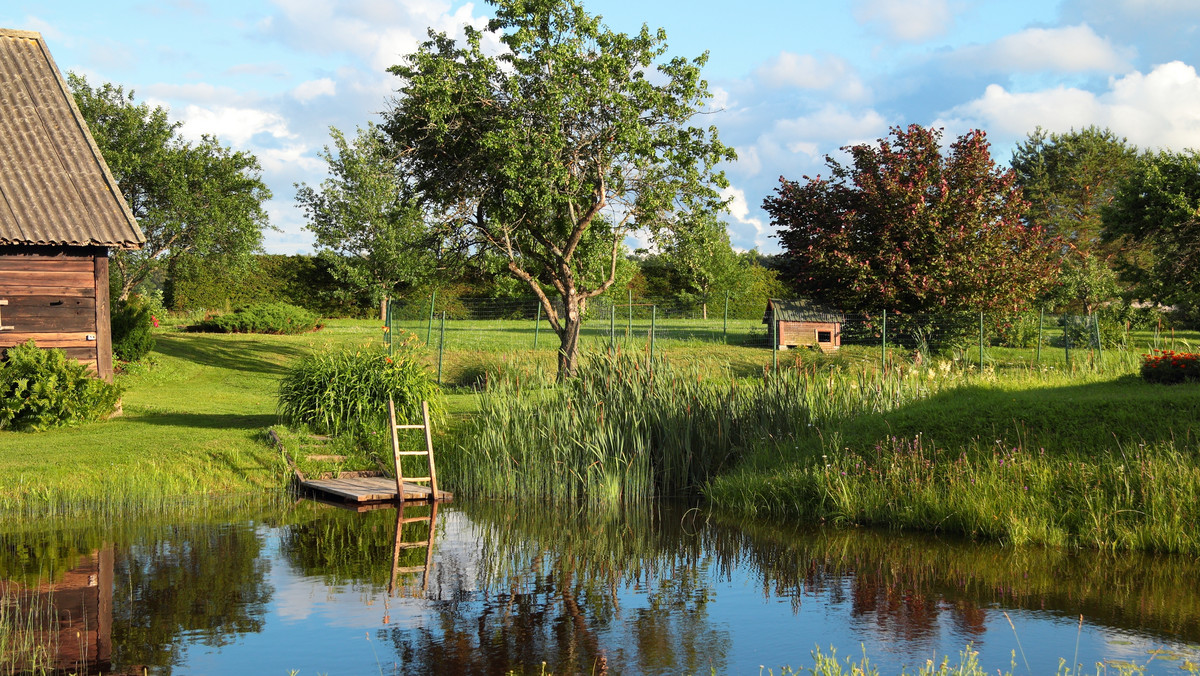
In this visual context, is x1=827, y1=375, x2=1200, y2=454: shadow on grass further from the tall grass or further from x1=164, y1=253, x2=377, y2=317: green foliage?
x1=164, y1=253, x2=377, y2=317: green foliage

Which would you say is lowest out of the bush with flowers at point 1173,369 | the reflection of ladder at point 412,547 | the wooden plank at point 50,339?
the reflection of ladder at point 412,547

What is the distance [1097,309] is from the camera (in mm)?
35031

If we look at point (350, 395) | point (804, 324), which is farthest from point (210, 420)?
point (804, 324)

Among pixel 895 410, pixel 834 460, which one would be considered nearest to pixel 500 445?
pixel 834 460

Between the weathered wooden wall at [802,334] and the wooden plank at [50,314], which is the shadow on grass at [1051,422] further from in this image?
the weathered wooden wall at [802,334]

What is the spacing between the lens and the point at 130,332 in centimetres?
2280

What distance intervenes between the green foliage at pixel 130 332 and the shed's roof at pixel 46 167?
18.7 feet

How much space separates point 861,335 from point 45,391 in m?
19.0

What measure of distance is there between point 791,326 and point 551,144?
1087 cm

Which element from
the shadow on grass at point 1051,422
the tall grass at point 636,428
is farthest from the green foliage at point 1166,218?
the tall grass at point 636,428

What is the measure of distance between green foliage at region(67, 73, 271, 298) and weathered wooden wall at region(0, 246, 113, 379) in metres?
12.6

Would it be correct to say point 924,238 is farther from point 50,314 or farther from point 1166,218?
point 50,314

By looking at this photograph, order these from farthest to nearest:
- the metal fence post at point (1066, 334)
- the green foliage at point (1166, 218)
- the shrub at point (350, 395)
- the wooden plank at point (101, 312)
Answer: the green foliage at point (1166, 218)
the metal fence post at point (1066, 334)
the wooden plank at point (101, 312)
the shrub at point (350, 395)

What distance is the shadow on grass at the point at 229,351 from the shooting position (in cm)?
2550
